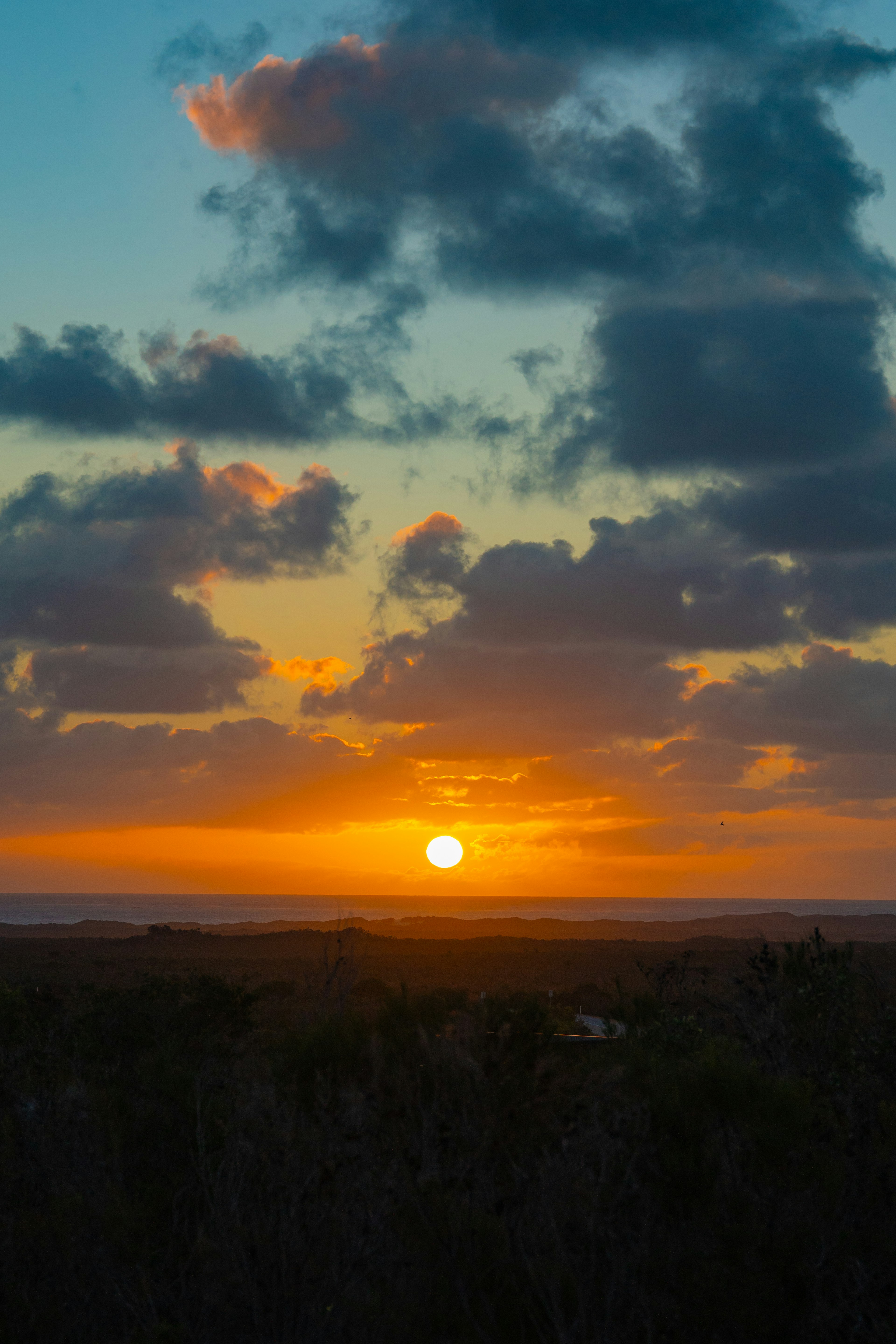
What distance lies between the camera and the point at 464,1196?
8.63 m

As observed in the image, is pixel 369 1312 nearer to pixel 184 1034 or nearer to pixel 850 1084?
pixel 850 1084

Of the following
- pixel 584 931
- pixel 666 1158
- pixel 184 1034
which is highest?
pixel 666 1158

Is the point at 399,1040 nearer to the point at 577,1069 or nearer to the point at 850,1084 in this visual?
the point at 577,1069

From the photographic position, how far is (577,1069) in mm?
12164

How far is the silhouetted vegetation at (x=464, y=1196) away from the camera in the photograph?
770 centimetres

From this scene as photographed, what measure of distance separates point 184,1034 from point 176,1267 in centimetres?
1438

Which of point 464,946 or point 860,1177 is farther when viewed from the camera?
point 464,946

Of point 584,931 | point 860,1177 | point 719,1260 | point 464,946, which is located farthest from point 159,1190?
point 584,931

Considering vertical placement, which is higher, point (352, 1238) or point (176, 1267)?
point (352, 1238)

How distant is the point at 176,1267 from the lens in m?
9.68

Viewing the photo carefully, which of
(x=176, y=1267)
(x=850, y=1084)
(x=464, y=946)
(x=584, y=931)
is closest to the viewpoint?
(x=176, y=1267)

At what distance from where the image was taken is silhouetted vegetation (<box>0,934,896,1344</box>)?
7703mm

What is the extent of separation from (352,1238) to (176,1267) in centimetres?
250

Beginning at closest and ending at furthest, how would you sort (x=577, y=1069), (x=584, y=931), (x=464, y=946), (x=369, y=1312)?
(x=369, y=1312) → (x=577, y=1069) → (x=464, y=946) → (x=584, y=931)
